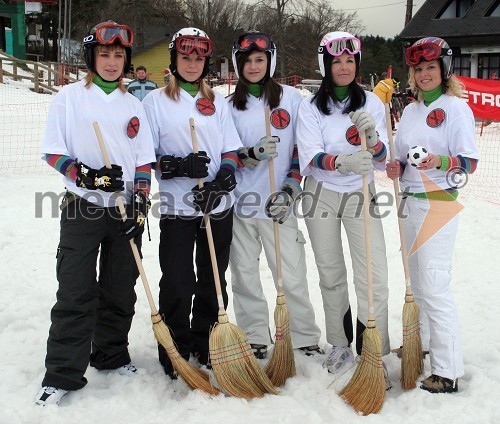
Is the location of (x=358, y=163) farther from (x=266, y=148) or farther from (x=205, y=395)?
(x=205, y=395)

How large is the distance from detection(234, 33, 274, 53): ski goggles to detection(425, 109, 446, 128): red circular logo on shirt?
1203mm

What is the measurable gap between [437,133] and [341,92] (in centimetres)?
69

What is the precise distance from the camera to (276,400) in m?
3.31

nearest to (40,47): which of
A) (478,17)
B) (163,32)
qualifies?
(163,32)

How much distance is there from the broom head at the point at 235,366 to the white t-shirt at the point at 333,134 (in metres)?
1.21

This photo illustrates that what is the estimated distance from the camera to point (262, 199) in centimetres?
388

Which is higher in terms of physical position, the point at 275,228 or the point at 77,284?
the point at 275,228

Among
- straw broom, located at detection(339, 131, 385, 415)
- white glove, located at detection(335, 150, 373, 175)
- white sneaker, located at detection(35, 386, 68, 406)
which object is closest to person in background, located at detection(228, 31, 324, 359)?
white glove, located at detection(335, 150, 373, 175)

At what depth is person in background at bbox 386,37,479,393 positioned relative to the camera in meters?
3.32

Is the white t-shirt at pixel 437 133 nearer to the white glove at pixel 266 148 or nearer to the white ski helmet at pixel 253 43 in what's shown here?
the white glove at pixel 266 148

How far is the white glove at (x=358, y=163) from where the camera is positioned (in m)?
3.22

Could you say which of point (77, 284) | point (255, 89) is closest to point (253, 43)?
point (255, 89)

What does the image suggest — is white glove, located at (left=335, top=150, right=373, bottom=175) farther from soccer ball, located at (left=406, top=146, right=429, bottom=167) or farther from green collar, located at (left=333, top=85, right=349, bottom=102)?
green collar, located at (left=333, top=85, right=349, bottom=102)

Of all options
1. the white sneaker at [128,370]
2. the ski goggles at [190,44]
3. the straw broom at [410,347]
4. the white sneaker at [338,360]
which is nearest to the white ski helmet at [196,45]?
the ski goggles at [190,44]
